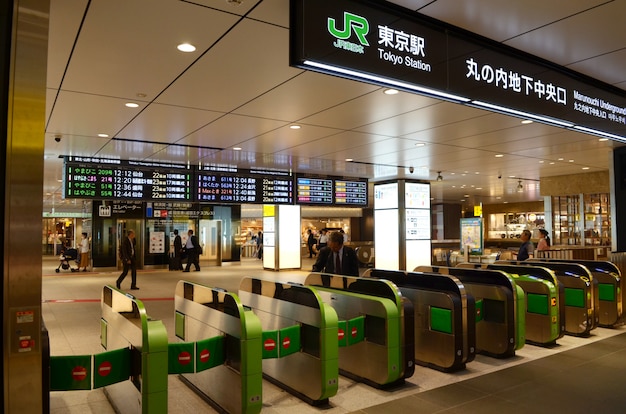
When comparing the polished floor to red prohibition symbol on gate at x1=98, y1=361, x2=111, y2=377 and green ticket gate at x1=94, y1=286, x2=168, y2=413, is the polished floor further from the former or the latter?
red prohibition symbol on gate at x1=98, y1=361, x2=111, y2=377

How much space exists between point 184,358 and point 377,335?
6.08 feet

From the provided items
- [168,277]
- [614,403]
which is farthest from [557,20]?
[168,277]

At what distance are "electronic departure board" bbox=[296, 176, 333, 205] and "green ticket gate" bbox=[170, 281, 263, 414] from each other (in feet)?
22.3

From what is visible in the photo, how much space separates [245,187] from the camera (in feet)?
33.9

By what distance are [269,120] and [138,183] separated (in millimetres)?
3902

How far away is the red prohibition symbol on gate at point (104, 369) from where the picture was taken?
321 cm

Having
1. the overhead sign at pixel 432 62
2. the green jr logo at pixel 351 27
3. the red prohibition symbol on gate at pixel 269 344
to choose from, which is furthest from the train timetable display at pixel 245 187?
the green jr logo at pixel 351 27

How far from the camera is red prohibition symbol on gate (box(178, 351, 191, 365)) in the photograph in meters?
3.51

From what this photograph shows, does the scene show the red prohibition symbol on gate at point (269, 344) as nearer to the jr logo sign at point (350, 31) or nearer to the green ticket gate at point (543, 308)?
the jr logo sign at point (350, 31)

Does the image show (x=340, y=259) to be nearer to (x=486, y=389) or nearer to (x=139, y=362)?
(x=486, y=389)

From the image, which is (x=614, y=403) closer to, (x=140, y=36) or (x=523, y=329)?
(x=523, y=329)

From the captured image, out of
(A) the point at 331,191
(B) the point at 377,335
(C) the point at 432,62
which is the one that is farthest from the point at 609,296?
(A) the point at 331,191

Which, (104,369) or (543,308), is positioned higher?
(104,369)

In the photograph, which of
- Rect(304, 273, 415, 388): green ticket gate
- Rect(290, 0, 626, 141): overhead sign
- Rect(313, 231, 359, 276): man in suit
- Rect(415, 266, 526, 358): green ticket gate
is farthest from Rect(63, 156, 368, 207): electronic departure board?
Rect(290, 0, 626, 141): overhead sign
